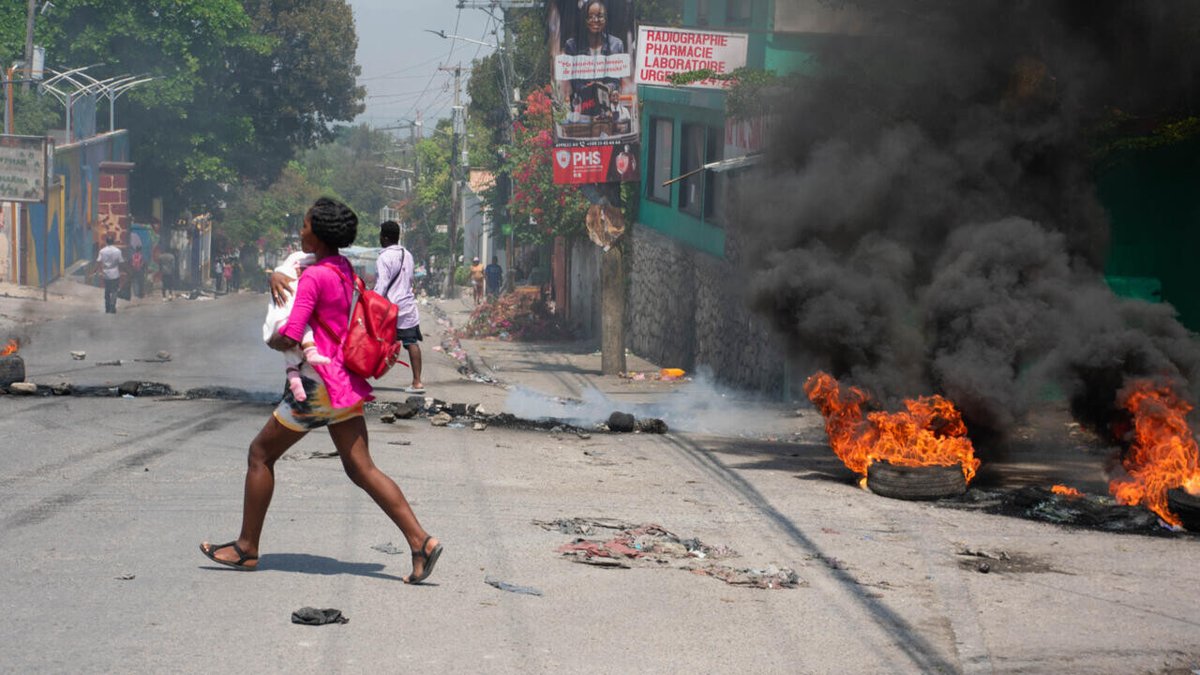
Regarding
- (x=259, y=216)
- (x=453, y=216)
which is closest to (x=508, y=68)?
(x=453, y=216)

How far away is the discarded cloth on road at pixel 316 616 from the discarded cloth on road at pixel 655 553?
1593 mm

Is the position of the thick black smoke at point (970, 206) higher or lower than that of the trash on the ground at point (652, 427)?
higher

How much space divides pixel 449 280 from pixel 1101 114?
153ft

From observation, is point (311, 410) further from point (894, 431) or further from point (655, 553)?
point (894, 431)

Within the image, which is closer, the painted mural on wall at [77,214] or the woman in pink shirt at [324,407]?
the woman in pink shirt at [324,407]

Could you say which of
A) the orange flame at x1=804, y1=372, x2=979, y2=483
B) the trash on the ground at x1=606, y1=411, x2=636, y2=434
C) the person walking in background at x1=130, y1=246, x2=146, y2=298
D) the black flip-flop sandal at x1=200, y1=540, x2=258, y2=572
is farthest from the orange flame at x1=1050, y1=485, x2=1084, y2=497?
the person walking in background at x1=130, y1=246, x2=146, y2=298

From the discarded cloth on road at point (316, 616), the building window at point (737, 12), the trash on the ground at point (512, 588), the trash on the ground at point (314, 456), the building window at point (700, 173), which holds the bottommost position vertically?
the trash on the ground at point (314, 456)

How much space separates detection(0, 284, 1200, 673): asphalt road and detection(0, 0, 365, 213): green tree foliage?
43.2 m

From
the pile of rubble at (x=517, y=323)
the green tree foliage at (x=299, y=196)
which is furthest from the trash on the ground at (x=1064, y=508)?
the green tree foliage at (x=299, y=196)

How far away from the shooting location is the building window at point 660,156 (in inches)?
1021

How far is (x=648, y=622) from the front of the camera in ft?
18.6

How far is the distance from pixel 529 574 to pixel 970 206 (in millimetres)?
5607

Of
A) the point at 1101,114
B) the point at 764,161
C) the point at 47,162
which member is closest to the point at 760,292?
the point at 764,161

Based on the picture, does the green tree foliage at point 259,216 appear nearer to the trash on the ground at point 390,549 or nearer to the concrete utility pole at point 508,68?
the concrete utility pole at point 508,68
